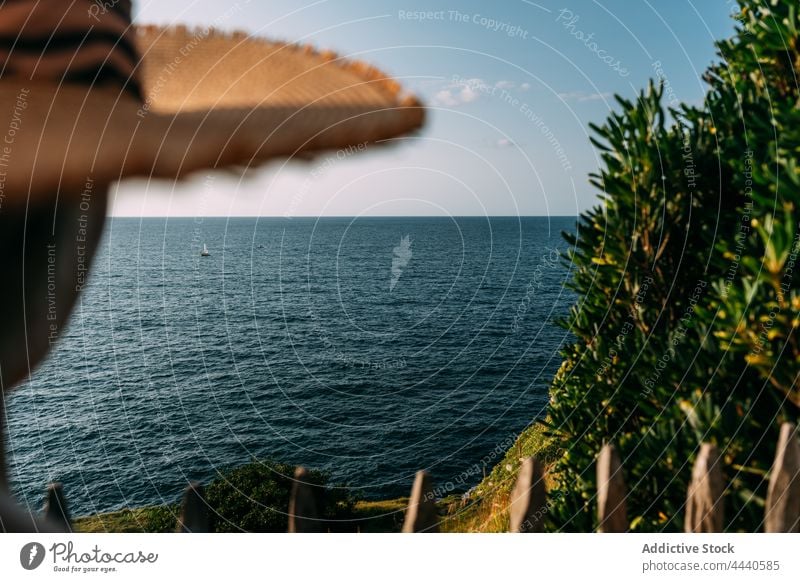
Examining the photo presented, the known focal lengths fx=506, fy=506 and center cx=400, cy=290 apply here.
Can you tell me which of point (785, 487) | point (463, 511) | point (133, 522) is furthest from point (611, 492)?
point (133, 522)

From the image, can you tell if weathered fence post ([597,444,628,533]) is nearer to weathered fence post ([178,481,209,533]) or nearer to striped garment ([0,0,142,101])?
weathered fence post ([178,481,209,533])

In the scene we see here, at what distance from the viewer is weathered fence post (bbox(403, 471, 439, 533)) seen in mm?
2467

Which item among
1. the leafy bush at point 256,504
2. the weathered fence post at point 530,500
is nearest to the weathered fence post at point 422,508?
the weathered fence post at point 530,500

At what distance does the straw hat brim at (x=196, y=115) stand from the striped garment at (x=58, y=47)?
0.03m

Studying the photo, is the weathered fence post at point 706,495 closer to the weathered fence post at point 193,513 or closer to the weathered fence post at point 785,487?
the weathered fence post at point 785,487

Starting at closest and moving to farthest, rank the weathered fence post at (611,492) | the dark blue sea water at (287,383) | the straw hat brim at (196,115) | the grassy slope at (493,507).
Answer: the straw hat brim at (196,115), the weathered fence post at (611,492), the grassy slope at (493,507), the dark blue sea water at (287,383)

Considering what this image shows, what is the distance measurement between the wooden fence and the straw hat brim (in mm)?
1410

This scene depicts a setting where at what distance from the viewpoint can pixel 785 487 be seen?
2.22m

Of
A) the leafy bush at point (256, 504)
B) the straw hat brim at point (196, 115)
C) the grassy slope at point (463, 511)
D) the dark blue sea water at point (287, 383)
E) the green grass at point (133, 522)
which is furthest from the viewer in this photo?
the dark blue sea water at point (287, 383)

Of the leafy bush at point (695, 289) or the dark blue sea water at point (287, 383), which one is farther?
the dark blue sea water at point (287, 383)

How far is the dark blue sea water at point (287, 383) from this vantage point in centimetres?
3588

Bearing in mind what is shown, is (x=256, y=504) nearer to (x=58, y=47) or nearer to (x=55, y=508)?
(x=55, y=508)

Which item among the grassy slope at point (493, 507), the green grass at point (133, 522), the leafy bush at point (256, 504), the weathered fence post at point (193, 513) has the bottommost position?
the green grass at point (133, 522)

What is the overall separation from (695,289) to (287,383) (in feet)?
168
